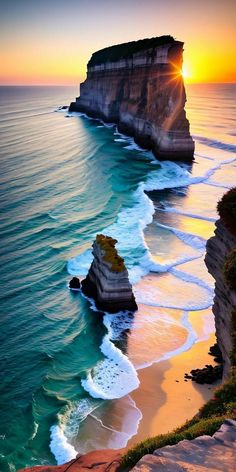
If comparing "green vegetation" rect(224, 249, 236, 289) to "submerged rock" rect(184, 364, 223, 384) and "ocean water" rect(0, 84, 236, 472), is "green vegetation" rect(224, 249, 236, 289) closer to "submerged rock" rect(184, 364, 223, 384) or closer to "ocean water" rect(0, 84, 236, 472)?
"submerged rock" rect(184, 364, 223, 384)

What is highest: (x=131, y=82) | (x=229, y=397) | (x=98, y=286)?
(x=131, y=82)

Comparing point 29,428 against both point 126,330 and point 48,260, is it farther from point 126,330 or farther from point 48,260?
point 48,260

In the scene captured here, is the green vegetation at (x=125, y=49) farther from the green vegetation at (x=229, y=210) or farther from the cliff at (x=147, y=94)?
the green vegetation at (x=229, y=210)

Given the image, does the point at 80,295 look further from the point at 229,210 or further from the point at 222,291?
the point at 229,210

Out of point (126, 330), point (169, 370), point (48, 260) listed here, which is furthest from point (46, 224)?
point (169, 370)

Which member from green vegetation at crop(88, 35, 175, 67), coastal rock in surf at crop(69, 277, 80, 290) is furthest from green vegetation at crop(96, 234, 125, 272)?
green vegetation at crop(88, 35, 175, 67)

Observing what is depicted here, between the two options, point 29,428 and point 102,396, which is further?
point 102,396

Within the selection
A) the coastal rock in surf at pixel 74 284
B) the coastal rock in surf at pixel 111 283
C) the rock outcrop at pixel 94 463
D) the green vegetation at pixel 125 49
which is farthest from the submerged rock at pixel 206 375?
the green vegetation at pixel 125 49
